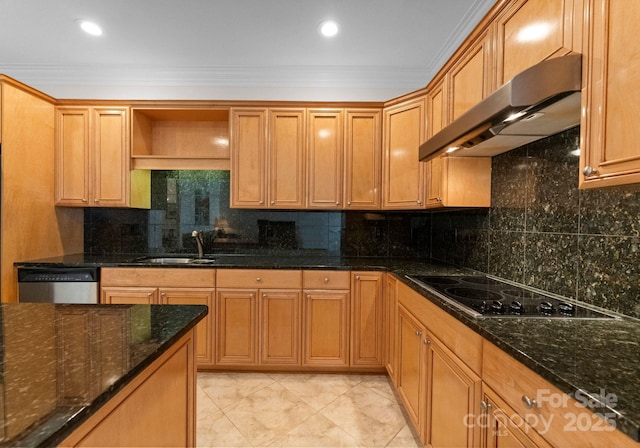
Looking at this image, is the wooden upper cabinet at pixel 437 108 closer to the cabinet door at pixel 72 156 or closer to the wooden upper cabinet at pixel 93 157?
the wooden upper cabinet at pixel 93 157

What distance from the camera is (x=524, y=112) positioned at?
48.8 inches

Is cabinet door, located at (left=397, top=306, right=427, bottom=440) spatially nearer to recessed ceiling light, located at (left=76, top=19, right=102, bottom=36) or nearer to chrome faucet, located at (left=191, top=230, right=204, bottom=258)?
chrome faucet, located at (left=191, top=230, right=204, bottom=258)

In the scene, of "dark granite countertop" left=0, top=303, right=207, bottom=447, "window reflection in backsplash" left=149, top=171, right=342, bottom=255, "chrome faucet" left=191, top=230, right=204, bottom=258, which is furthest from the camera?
"window reflection in backsplash" left=149, top=171, right=342, bottom=255

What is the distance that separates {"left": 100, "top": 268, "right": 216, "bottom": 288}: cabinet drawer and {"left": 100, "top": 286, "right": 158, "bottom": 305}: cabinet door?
41 mm

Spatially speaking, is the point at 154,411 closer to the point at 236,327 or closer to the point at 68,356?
the point at 68,356

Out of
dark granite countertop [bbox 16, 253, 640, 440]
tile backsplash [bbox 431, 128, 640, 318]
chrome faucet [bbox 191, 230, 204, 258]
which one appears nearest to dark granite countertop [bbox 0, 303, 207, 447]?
dark granite countertop [bbox 16, 253, 640, 440]

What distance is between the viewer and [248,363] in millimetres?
2582

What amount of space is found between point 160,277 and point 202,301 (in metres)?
0.39

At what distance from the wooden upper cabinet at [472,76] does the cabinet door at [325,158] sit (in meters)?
1.04

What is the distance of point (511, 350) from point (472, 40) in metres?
1.67

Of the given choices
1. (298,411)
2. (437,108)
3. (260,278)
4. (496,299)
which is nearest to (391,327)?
(298,411)

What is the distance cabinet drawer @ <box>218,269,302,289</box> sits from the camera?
256 cm

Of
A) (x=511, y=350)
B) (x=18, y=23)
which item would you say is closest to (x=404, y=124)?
(x=511, y=350)

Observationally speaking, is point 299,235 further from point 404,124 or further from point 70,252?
point 70,252
